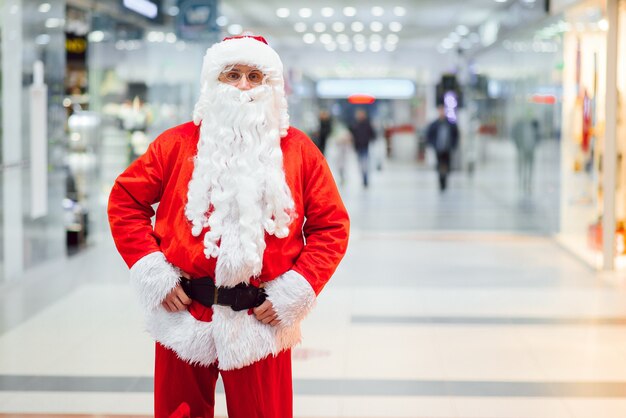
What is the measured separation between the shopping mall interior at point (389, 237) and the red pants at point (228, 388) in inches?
40.8

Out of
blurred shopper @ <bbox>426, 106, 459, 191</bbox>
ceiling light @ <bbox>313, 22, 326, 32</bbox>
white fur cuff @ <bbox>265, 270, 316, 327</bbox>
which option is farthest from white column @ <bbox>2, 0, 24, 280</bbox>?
ceiling light @ <bbox>313, 22, 326, 32</bbox>

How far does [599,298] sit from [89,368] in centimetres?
Answer: 402

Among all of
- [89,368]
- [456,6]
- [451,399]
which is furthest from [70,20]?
[456,6]

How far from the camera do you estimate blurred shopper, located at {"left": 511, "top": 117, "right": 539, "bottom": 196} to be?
13050 millimetres

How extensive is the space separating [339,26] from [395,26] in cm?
135

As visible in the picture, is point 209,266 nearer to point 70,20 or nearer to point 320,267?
point 320,267

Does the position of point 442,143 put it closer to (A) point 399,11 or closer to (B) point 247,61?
(A) point 399,11

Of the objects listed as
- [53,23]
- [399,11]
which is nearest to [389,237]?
[53,23]

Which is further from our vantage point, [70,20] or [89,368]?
[70,20]

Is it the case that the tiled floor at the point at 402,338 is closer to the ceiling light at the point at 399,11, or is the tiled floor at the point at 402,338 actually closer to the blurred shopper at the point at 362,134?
the ceiling light at the point at 399,11

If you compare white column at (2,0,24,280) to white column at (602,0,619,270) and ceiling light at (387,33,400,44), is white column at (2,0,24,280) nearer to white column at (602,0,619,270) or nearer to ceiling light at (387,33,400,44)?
white column at (602,0,619,270)

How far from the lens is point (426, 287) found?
7938 millimetres

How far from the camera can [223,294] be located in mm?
2809

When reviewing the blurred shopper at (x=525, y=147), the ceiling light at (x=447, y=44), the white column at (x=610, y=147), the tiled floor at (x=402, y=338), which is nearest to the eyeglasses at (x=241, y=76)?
the tiled floor at (x=402, y=338)
